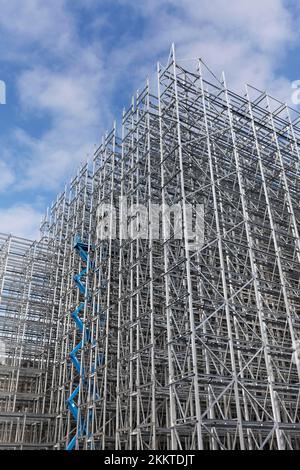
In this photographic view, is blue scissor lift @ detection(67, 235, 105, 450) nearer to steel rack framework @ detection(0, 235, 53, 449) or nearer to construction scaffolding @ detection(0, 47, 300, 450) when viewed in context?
construction scaffolding @ detection(0, 47, 300, 450)

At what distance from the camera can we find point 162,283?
20188 mm

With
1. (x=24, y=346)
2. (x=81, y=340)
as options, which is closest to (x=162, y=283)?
(x=81, y=340)

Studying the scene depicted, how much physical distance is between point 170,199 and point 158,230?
149cm

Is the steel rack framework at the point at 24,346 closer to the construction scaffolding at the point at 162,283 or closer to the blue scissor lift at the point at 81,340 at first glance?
the construction scaffolding at the point at 162,283

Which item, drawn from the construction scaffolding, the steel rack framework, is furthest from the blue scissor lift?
the steel rack framework

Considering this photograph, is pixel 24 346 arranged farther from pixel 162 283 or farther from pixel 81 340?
pixel 162 283

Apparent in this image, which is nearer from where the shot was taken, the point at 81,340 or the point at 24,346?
the point at 81,340

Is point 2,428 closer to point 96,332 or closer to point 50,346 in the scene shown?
point 50,346

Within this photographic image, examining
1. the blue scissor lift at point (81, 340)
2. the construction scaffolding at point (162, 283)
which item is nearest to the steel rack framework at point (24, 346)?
the construction scaffolding at point (162, 283)

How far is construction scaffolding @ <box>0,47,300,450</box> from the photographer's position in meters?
16.1

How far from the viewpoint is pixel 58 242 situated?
28516mm
